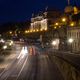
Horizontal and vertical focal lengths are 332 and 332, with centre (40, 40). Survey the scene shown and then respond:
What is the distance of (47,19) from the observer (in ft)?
648

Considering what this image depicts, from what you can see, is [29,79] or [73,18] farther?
[73,18]

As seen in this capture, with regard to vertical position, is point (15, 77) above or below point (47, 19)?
below

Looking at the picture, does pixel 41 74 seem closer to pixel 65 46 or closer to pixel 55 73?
pixel 55 73

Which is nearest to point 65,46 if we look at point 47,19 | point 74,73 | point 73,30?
point 73,30

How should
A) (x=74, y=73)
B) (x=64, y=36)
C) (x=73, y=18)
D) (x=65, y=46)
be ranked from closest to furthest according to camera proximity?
1. (x=74, y=73)
2. (x=65, y=46)
3. (x=64, y=36)
4. (x=73, y=18)

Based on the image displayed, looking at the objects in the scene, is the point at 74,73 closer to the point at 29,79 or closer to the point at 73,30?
the point at 29,79

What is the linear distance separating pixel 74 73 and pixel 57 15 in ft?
543

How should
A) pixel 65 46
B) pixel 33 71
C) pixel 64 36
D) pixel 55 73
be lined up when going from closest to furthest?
1. pixel 55 73
2. pixel 33 71
3. pixel 65 46
4. pixel 64 36

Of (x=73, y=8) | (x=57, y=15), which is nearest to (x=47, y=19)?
(x=57, y=15)

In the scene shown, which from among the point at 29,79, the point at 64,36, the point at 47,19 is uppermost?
the point at 47,19

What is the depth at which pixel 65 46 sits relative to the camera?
10319cm

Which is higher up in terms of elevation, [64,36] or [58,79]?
[64,36]

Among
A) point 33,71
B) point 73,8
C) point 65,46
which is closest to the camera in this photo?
point 33,71

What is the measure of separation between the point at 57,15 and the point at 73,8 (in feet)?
172
